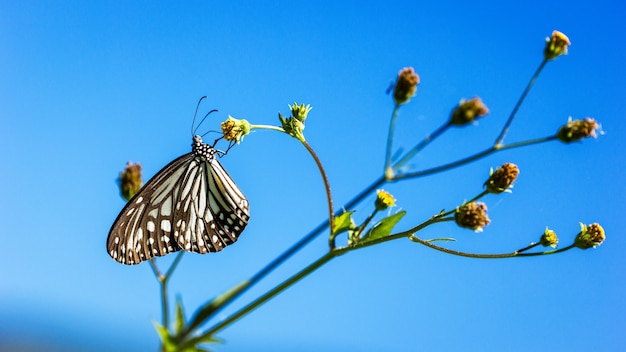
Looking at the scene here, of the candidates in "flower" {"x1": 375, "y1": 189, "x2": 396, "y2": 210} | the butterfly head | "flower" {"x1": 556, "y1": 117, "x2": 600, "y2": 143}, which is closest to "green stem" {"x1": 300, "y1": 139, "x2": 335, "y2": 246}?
"flower" {"x1": 375, "y1": 189, "x2": 396, "y2": 210}

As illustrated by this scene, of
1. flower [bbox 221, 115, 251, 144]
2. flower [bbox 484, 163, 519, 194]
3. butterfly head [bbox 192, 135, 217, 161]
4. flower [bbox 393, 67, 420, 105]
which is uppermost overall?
butterfly head [bbox 192, 135, 217, 161]

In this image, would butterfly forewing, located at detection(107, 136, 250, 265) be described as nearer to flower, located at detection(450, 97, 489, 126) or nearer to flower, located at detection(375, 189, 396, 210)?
flower, located at detection(375, 189, 396, 210)

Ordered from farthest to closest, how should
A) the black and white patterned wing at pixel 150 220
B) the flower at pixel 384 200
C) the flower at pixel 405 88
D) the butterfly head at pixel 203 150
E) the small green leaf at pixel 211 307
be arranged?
the butterfly head at pixel 203 150
the black and white patterned wing at pixel 150 220
the flower at pixel 384 200
the flower at pixel 405 88
the small green leaf at pixel 211 307

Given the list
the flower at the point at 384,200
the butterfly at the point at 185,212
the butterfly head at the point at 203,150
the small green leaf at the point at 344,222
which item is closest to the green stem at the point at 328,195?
the small green leaf at the point at 344,222

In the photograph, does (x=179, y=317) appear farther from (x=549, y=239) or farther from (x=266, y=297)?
(x=549, y=239)

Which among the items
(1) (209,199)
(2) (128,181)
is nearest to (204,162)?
(1) (209,199)

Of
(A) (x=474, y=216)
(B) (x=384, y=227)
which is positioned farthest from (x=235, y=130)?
(A) (x=474, y=216)

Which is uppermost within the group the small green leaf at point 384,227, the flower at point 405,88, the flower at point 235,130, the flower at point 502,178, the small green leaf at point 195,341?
the flower at point 235,130

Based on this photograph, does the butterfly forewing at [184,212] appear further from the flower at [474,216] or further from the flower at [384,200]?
the flower at [474,216]
